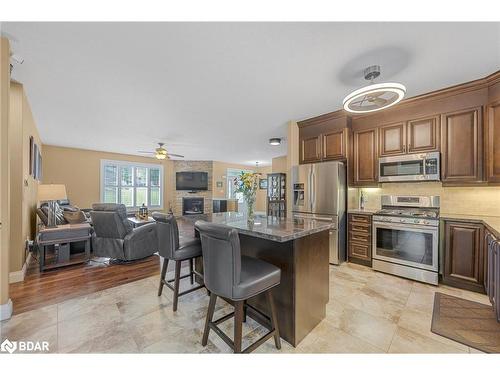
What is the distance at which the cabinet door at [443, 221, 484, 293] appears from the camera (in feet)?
8.14

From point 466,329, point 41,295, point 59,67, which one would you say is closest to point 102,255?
point 41,295

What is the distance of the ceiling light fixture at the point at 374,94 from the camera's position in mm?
1822

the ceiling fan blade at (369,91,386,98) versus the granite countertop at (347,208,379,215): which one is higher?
the ceiling fan blade at (369,91,386,98)

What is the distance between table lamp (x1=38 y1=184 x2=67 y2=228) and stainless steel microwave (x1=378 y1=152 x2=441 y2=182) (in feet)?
16.9

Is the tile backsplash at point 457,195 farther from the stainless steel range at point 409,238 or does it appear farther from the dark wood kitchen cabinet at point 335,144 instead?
the dark wood kitchen cabinet at point 335,144

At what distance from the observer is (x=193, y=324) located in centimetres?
195

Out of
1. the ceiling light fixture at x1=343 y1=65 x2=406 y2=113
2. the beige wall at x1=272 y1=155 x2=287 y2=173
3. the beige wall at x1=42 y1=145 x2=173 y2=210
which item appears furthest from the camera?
the beige wall at x1=272 y1=155 x2=287 y2=173

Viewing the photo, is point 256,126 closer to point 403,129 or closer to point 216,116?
point 216,116

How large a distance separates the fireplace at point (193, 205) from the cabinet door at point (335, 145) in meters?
6.42

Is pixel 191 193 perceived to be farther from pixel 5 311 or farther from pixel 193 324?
pixel 193 324

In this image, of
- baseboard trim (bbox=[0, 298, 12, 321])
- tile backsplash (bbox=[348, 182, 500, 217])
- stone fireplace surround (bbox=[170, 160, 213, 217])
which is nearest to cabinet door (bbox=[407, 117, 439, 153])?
tile backsplash (bbox=[348, 182, 500, 217])

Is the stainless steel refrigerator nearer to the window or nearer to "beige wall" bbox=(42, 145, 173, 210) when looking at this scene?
the window

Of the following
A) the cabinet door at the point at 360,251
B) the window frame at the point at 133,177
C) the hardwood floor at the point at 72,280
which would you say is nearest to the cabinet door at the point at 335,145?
the cabinet door at the point at 360,251

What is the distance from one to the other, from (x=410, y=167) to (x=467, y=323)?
6.30 ft
